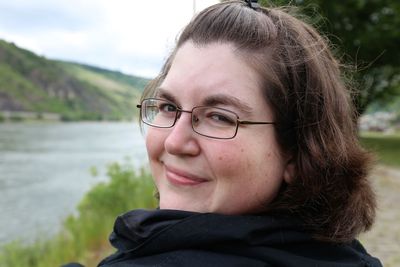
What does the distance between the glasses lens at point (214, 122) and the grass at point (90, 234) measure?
451cm

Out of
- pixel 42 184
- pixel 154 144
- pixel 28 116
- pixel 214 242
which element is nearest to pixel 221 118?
pixel 154 144

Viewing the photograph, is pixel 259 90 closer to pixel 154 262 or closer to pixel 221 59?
pixel 221 59

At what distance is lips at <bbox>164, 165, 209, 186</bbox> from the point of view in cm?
133

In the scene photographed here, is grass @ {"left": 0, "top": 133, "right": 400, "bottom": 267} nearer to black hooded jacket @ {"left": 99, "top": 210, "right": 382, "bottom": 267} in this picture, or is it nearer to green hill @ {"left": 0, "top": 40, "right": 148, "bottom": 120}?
black hooded jacket @ {"left": 99, "top": 210, "right": 382, "bottom": 267}

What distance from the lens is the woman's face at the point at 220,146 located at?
129cm

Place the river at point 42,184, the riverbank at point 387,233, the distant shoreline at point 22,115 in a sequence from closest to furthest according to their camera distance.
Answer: the riverbank at point 387,233, the river at point 42,184, the distant shoreline at point 22,115

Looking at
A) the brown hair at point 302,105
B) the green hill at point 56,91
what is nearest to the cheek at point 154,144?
the brown hair at point 302,105

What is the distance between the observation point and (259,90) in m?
1.33

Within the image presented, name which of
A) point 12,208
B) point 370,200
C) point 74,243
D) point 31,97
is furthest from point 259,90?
point 31,97

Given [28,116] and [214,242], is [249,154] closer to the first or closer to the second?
[214,242]

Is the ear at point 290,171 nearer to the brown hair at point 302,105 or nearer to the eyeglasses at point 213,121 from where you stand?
the brown hair at point 302,105

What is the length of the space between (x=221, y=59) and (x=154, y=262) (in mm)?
594

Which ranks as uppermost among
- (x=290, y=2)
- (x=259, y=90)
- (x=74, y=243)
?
(x=290, y=2)

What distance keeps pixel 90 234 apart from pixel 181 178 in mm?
5375
